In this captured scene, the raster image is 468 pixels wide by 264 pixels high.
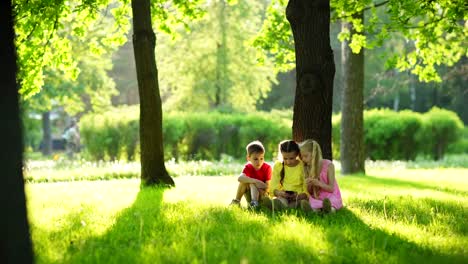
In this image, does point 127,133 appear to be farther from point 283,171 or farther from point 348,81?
point 283,171

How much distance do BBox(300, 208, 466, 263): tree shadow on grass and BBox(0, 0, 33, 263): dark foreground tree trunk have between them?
237cm

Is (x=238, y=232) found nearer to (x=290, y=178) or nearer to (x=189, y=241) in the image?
(x=189, y=241)

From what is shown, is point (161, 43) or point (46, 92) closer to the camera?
point (46, 92)

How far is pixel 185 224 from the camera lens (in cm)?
593

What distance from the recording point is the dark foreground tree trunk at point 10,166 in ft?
11.3

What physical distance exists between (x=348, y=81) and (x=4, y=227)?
12500mm

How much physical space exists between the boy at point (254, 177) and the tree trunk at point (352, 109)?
7.97 meters

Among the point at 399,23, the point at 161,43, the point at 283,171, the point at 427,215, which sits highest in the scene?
the point at 161,43

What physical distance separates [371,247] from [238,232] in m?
1.29

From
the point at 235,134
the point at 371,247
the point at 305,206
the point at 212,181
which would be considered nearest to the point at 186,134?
the point at 235,134

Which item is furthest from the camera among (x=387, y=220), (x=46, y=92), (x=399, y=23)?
(x=46, y=92)

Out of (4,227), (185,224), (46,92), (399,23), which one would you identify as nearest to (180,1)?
(399,23)

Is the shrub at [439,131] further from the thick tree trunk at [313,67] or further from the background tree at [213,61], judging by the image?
the thick tree trunk at [313,67]

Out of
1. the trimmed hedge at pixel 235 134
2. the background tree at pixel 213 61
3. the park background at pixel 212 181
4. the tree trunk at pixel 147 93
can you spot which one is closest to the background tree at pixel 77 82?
the park background at pixel 212 181
